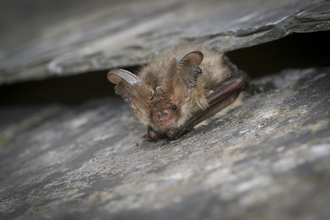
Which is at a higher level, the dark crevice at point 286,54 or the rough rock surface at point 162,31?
the rough rock surface at point 162,31

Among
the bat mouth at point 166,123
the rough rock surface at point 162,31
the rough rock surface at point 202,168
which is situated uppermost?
the rough rock surface at point 162,31

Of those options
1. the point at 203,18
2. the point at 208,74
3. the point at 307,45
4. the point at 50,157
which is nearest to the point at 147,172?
the point at 208,74

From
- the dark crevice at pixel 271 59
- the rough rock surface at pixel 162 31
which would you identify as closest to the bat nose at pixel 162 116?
the rough rock surface at pixel 162 31

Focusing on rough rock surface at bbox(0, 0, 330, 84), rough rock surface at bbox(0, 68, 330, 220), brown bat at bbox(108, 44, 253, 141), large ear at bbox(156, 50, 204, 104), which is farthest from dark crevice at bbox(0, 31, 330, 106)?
large ear at bbox(156, 50, 204, 104)

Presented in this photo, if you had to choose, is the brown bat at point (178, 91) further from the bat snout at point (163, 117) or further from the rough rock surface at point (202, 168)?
the rough rock surface at point (202, 168)

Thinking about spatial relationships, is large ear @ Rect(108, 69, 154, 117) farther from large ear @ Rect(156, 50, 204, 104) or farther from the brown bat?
large ear @ Rect(156, 50, 204, 104)

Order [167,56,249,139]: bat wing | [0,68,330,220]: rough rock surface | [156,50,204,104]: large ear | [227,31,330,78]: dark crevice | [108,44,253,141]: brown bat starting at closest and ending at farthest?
[0,68,330,220]: rough rock surface, [156,50,204,104]: large ear, [108,44,253,141]: brown bat, [167,56,249,139]: bat wing, [227,31,330,78]: dark crevice

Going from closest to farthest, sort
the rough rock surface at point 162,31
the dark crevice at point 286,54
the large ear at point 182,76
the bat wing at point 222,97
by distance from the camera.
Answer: the large ear at point 182,76
the bat wing at point 222,97
the rough rock surface at point 162,31
the dark crevice at point 286,54

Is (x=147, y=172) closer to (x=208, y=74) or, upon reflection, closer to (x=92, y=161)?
(x=92, y=161)
